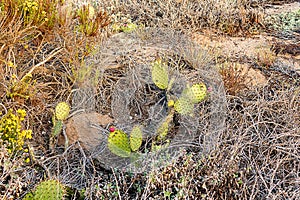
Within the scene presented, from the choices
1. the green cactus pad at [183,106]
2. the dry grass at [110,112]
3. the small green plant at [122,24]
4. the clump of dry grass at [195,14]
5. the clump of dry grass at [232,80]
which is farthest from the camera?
the clump of dry grass at [195,14]

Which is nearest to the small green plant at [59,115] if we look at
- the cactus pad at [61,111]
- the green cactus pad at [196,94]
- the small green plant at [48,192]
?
the cactus pad at [61,111]

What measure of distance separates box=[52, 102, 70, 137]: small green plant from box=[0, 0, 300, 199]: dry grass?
0.13m

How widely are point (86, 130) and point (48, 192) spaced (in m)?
0.63

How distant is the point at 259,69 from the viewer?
341 cm

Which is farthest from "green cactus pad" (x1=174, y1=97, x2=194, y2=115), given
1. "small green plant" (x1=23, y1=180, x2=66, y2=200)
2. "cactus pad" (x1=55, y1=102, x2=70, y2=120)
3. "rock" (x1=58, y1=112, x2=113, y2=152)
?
"small green plant" (x1=23, y1=180, x2=66, y2=200)

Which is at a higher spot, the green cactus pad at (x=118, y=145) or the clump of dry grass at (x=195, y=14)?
the clump of dry grass at (x=195, y=14)

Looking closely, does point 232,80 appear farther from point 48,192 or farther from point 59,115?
point 48,192

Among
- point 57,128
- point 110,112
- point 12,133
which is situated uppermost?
point 12,133

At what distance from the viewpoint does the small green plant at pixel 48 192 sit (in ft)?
7.03

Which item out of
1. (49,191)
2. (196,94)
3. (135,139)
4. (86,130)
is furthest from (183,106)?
(49,191)

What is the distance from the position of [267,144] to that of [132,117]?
0.96 meters

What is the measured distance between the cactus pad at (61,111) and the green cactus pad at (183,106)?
0.74 m

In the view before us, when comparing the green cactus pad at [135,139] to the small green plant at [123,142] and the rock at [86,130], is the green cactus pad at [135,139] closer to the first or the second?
the small green plant at [123,142]

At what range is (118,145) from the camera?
2.46m
